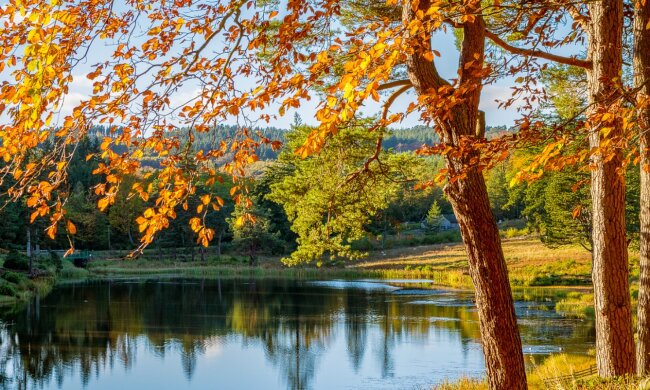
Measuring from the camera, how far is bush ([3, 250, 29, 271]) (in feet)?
139

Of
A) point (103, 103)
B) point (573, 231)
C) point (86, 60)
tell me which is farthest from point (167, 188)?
point (573, 231)

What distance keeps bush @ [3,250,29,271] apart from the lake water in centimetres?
654

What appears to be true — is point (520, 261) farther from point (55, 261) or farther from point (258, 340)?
point (55, 261)

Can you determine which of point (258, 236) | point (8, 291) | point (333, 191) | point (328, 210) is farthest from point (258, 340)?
point (258, 236)

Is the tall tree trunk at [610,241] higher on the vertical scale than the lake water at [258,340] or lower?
higher

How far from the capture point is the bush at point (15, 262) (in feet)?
139

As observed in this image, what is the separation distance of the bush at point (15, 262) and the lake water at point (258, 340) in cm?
654

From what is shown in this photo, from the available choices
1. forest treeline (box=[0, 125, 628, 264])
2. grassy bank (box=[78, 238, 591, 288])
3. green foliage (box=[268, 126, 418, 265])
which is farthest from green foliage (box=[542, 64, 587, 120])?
grassy bank (box=[78, 238, 591, 288])

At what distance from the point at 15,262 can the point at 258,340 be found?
79.7 ft

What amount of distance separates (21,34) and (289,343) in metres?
20.1

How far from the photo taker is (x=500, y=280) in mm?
6109

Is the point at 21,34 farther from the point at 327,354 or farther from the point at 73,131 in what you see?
the point at 327,354

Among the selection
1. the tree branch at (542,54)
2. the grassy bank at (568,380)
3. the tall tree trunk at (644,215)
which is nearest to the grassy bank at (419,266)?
the grassy bank at (568,380)

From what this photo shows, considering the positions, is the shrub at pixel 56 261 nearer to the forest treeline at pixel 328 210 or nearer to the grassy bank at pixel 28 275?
the grassy bank at pixel 28 275
